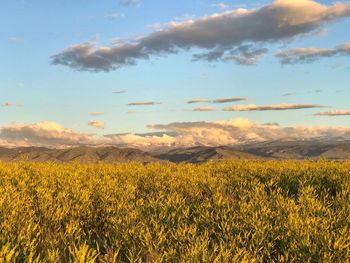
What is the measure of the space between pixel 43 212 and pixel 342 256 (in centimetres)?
720

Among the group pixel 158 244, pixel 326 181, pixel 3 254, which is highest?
pixel 3 254

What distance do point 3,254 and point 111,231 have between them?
329 cm

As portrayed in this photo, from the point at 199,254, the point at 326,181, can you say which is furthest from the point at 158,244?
the point at 326,181

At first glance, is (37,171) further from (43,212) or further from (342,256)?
(342,256)

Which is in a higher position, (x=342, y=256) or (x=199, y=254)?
(x=199, y=254)

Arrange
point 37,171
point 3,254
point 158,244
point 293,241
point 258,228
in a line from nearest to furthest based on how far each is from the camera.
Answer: point 3,254, point 158,244, point 293,241, point 258,228, point 37,171

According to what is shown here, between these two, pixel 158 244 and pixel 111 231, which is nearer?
pixel 158 244

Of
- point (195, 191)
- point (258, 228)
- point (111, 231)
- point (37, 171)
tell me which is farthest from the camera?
point (37, 171)

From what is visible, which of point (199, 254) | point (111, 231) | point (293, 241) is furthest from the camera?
point (111, 231)

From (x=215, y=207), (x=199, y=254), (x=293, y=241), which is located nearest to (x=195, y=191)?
(x=215, y=207)

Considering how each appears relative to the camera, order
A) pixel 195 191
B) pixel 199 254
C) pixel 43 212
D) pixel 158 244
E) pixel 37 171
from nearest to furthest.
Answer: pixel 199 254
pixel 158 244
pixel 43 212
pixel 195 191
pixel 37 171

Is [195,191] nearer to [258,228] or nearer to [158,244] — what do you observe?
[258,228]

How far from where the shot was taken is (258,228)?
26.3 feet

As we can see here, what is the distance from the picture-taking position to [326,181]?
16344mm
